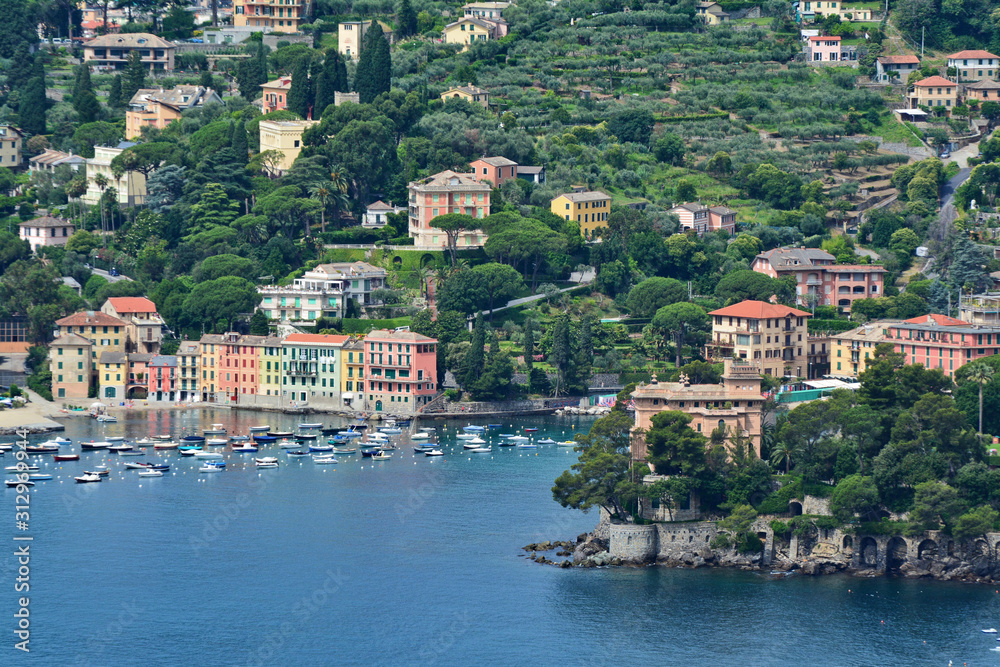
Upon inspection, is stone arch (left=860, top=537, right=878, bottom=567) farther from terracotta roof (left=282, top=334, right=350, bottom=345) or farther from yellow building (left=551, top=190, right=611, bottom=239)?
yellow building (left=551, top=190, right=611, bottom=239)

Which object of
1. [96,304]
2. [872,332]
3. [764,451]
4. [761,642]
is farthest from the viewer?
[96,304]

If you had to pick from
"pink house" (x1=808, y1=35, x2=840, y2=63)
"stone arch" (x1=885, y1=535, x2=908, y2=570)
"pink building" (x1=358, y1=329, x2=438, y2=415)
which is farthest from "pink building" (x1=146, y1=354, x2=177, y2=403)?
"pink house" (x1=808, y1=35, x2=840, y2=63)

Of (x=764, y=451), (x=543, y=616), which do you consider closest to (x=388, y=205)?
(x=764, y=451)

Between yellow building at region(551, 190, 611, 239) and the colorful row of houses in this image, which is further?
yellow building at region(551, 190, 611, 239)

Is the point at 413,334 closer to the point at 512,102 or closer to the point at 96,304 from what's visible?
the point at 96,304

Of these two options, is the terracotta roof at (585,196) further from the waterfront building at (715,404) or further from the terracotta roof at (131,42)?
the waterfront building at (715,404)

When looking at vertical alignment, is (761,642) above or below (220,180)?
below

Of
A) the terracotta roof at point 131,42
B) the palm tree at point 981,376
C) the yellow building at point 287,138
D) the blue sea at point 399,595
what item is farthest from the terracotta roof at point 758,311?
the terracotta roof at point 131,42
